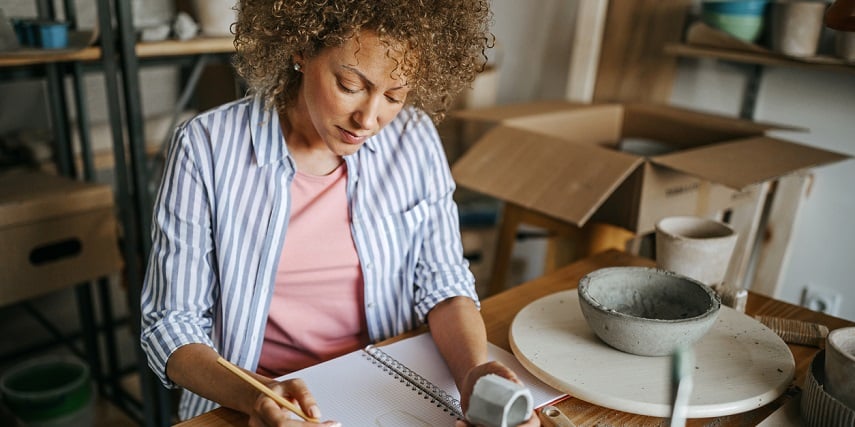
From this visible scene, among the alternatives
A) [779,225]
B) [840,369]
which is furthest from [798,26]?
[840,369]

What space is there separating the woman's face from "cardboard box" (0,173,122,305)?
1.01 m

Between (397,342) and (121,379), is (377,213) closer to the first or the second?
(397,342)

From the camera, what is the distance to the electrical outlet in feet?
6.67

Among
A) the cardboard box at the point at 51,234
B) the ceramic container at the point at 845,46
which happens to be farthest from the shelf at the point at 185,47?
the ceramic container at the point at 845,46

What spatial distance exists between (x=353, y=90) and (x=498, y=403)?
0.47 m

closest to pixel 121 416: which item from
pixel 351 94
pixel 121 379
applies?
pixel 121 379

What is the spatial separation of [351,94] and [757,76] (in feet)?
5.17

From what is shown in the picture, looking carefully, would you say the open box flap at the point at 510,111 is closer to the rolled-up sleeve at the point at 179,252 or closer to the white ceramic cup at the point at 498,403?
the rolled-up sleeve at the point at 179,252

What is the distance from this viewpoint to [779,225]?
1.78 metres

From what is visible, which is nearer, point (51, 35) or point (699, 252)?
point (699, 252)

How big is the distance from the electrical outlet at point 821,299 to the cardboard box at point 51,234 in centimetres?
196

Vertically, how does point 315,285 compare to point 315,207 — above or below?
below

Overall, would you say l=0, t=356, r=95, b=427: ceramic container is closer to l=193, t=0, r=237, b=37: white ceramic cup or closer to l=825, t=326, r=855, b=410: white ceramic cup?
l=193, t=0, r=237, b=37: white ceramic cup

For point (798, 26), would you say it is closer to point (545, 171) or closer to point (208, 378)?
point (545, 171)
